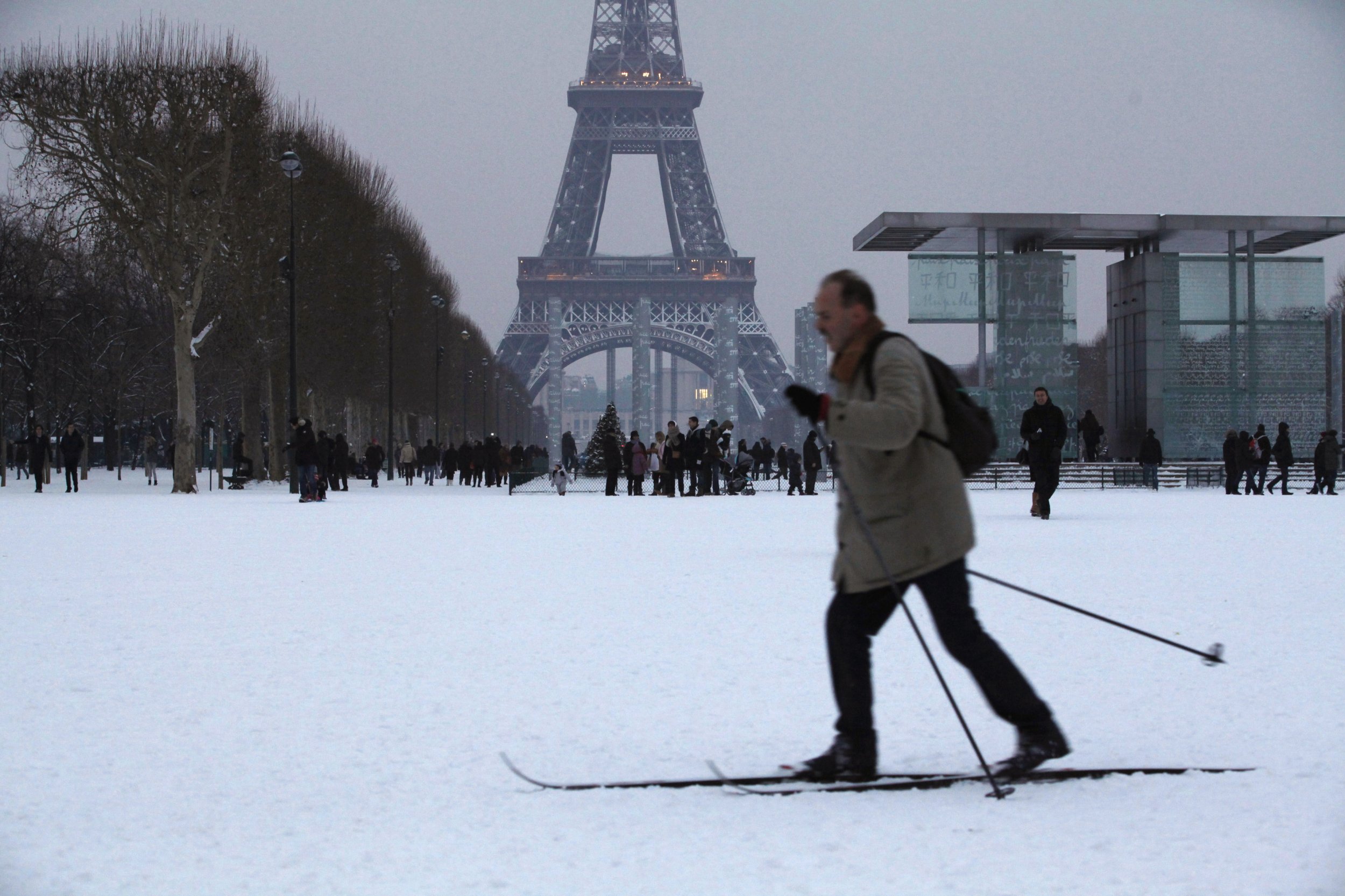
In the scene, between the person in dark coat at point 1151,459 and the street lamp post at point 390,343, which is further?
the street lamp post at point 390,343

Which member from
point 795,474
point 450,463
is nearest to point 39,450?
point 450,463

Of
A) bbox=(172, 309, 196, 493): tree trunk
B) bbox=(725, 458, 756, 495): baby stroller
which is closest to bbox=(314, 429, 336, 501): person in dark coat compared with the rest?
bbox=(172, 309, 196, 493): tree trunk

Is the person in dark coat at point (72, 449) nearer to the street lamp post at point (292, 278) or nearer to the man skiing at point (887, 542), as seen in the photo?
the street lamp post at point (292, 278)

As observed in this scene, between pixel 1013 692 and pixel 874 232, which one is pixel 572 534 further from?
pixel 874 232

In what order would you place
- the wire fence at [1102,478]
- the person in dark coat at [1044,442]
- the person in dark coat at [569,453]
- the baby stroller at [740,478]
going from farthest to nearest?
the person in dark coat at [569,453] < the wire fence at [1102,478] < the baby stroller at [740,478] < the person in dark coat at [1044,442]

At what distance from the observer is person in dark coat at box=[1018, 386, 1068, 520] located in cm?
1694

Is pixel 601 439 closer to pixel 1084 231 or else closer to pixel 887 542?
pixel 1084 231

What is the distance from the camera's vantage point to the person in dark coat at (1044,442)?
16.9m

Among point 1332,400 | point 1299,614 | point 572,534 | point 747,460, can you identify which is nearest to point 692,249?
point 1332,400

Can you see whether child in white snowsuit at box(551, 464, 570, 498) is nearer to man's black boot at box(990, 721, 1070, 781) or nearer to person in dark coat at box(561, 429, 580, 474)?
person in dark coat at box(561, 429, 580, 474)

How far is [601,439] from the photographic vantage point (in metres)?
40.9

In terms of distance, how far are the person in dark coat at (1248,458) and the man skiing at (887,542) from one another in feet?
86.0

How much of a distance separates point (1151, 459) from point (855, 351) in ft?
93.4

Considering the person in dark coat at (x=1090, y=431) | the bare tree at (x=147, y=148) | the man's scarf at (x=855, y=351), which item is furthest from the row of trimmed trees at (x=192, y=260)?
the man's scarf at (x=855, y=351)
